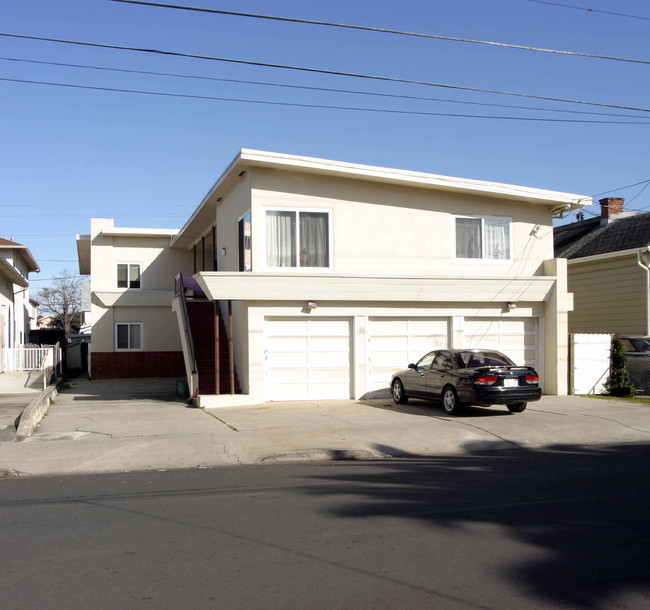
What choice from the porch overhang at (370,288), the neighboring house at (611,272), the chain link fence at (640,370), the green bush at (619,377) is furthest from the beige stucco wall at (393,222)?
the neighboring house at (611,272)

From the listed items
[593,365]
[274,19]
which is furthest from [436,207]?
[274,19]

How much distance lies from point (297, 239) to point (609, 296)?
13.9 meters

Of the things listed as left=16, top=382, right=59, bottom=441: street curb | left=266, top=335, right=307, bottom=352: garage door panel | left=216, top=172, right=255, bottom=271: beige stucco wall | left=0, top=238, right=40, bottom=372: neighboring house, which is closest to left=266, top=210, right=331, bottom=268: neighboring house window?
left=216, top=172, right=255, bottom=271: beige stucco wall

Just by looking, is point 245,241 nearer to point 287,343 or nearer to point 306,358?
point 287,343

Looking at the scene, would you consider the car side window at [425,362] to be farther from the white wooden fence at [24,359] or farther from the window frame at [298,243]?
the white wooden fence at [24,359]

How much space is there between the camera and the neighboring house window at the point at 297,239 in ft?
59.1

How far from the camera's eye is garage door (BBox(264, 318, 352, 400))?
1802 cm

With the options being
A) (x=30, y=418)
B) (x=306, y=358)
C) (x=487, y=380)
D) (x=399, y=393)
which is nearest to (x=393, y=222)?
(x=306, y=358)

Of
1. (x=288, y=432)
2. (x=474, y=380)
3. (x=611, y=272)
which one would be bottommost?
(x=288, y=432)

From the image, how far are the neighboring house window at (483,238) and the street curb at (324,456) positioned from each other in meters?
9.56

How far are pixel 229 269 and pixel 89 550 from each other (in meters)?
15.1

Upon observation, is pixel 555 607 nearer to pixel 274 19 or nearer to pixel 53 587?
pixel 53 587

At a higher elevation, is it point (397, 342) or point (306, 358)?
point (397, 342)

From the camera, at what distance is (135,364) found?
1143 inches
